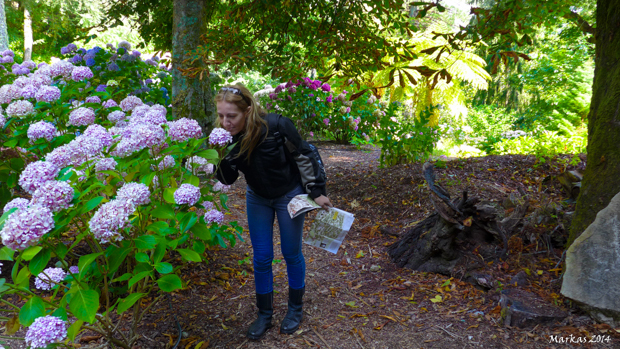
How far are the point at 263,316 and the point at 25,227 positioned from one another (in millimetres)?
1570

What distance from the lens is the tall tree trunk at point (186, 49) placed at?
3.77 meters

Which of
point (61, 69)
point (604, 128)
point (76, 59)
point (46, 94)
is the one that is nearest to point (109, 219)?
point (46, 94)

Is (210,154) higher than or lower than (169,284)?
higher

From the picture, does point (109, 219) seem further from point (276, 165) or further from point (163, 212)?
point (276, 165)

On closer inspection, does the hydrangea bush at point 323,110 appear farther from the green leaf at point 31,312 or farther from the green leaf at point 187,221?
the green leaf at point 31,312

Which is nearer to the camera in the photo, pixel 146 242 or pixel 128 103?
pixel 146 242

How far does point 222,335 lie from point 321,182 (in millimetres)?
1169

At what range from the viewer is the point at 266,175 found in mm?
2256

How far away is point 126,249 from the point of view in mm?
1499

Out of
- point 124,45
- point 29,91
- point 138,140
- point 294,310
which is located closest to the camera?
point 138,140

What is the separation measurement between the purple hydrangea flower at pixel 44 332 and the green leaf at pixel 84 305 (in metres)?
0.06

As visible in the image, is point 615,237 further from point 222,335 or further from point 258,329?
point 222,335

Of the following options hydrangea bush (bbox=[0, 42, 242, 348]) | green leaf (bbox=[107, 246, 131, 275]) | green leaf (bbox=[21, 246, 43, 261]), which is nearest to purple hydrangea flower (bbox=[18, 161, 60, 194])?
hydrangea bush (bbox=[0, 42, 242, 348])

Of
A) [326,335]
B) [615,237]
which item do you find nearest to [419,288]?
[326,335]
